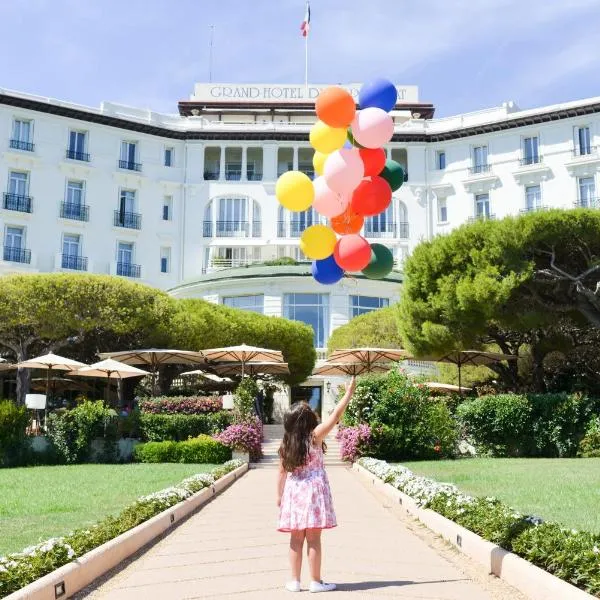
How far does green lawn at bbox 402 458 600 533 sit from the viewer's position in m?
9.45

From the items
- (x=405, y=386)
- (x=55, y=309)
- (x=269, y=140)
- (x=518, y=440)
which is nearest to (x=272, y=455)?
(x=405, y=386)

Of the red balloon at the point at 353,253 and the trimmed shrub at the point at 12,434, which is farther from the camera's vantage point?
the trimmed shrub at the point at 12,434

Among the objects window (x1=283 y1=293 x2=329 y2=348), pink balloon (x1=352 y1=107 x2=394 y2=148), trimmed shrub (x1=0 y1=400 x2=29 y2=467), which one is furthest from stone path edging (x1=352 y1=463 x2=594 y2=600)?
window (x1=283 y1=293 x2=329 y2=348)

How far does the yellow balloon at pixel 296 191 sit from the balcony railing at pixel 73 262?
40.7m

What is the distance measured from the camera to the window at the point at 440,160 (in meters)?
51.3

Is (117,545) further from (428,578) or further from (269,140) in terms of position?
(269,140)

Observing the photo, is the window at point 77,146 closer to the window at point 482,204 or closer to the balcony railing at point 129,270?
the balcony railing at point 129,270

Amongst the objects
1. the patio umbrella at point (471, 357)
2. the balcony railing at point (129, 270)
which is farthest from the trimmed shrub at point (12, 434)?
the balcony railing at point (129, 270)

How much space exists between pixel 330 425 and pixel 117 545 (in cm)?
259

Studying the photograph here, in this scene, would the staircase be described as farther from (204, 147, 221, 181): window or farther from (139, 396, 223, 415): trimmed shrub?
(204, 147, 221, 181): window

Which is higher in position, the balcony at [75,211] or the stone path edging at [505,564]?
the balcony at [75,211]

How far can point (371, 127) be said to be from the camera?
7.00 meters

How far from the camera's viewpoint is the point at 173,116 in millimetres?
52000

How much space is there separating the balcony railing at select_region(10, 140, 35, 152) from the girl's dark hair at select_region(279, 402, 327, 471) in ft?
145
